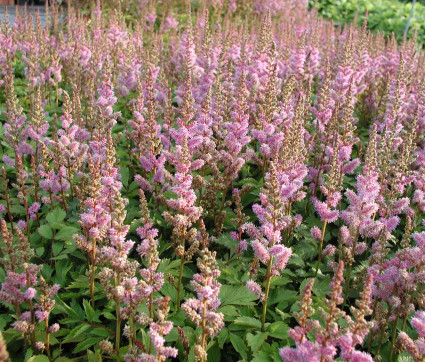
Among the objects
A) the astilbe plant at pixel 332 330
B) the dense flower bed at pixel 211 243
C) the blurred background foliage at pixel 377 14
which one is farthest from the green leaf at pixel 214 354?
the blurred background foliage at pixel 377 14

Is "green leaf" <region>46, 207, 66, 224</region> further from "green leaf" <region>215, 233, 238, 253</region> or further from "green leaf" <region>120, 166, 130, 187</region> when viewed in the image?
"green leaf" <region>215, 233, 238, 253</region>

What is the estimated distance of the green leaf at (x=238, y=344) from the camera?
8.41 feet

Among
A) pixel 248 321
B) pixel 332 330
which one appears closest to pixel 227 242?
pixel 248 321

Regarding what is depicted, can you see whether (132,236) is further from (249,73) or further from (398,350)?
(249,73)

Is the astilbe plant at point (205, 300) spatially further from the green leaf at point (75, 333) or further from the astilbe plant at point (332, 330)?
the green leaf at point (75, 333)

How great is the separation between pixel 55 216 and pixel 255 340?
175 cm

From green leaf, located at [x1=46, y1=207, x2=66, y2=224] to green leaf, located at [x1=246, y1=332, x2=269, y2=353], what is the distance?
5.41 feet

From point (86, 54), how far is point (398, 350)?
5.48m

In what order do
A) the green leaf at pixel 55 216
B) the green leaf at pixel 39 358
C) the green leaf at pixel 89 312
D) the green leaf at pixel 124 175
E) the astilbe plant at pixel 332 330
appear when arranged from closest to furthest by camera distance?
1. the astilbe plant at pixel 332 330
2. the green leaf at pixel 39 358
3. the green leaf at pixel 89 312
4. the green leaf at pixel 55 216
5. the green leaf at pixel 124 175

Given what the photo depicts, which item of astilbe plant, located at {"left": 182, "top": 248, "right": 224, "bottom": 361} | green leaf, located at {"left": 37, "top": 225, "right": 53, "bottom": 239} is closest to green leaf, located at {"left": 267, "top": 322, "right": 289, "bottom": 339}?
astilbe plant, located at {"left": 182, "top": 248, "right": 224, "bottom": 361}

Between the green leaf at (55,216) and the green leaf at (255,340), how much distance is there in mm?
1648

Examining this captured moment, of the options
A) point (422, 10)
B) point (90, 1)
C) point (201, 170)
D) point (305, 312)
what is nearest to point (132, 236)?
point (201, 170)

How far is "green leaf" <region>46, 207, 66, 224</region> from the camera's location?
129 inches

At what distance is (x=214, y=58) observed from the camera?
605 centimetres
